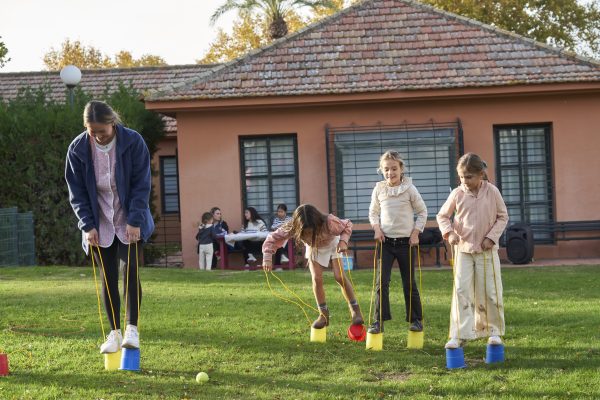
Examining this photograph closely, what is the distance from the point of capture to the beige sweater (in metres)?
9.12

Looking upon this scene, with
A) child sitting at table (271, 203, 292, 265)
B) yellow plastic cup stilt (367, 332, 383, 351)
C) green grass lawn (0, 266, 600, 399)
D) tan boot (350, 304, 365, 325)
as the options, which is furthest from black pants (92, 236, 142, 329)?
child sitting at table (271, 203, 292, 265)

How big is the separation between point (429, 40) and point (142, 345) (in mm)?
13313

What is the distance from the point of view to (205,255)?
19.7 metres

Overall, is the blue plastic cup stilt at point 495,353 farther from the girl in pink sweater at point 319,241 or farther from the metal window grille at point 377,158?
the metal window grille at point 377,158

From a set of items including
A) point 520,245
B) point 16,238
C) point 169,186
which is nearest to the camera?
point 520,245

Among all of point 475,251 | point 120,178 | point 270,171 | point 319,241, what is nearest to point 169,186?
point 270,171

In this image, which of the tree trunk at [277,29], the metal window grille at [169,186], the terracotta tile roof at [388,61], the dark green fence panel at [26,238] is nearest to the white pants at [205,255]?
the terracotta tile roof at [388,61]

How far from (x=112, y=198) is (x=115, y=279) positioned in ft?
2.11

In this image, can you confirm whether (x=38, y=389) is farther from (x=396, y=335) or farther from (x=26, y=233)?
(x=26, y=233)

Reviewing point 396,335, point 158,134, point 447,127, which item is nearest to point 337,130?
point 447,127

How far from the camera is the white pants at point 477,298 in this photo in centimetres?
813

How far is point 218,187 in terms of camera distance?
66.8 ft

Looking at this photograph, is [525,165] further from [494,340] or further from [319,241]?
[494,340]

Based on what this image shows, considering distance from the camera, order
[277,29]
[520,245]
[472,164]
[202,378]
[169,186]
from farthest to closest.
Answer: [277,29] → [169,186] → [520,245] → [472,164] → [202,378]
